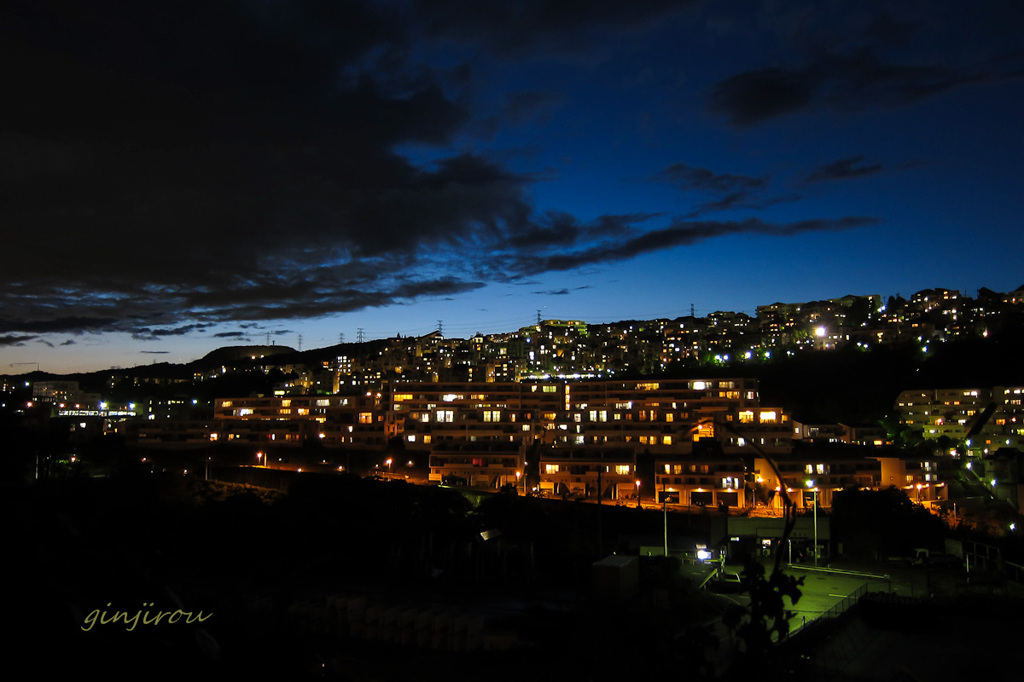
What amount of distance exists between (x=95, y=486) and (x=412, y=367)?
1503 inches

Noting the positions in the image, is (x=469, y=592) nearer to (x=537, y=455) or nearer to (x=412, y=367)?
(x=537, y=455)

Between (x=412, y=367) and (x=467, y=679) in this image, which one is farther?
(x=412, y=367)

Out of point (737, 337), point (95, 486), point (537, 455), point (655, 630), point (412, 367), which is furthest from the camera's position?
point (412, 367)

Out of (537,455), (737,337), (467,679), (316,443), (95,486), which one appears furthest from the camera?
(737,337)

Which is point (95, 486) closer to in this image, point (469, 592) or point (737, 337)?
point (469, 592)

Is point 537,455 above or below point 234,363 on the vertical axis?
below

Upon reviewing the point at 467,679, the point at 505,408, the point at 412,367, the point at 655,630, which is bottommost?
the point at 467,679

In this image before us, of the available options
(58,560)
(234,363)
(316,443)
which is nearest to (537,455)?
(316,443)

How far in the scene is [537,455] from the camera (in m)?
29.5

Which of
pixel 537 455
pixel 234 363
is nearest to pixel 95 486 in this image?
pixel 537 455

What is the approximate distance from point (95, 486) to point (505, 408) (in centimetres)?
1690

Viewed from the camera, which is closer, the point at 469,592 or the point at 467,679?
the point at 467,679

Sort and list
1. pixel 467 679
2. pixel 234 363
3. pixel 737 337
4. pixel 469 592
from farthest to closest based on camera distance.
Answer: pixel 234 363 → pixel 737 337 → pixel 469 592 → pixel 467 679

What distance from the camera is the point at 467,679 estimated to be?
9.91 metres
